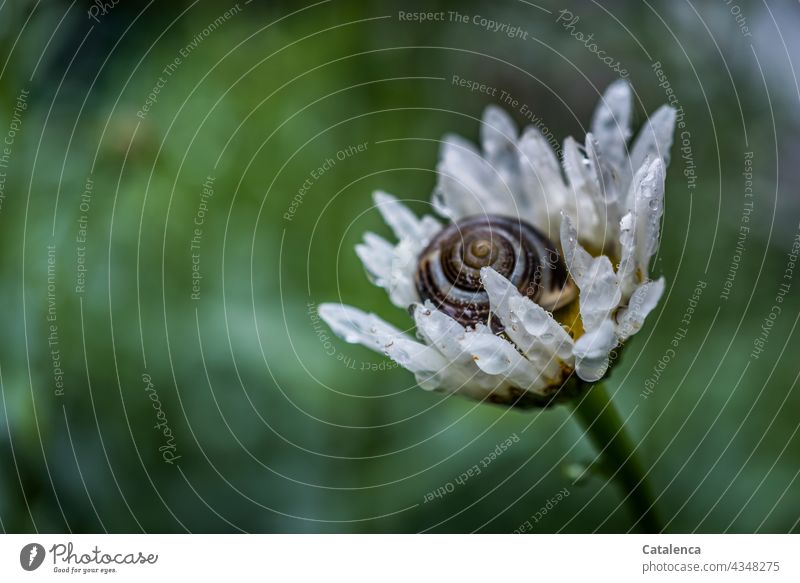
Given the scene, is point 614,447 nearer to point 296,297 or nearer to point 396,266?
point 396,266

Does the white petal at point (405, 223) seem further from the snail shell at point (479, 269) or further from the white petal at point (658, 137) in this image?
the white petal at point (658, 137)

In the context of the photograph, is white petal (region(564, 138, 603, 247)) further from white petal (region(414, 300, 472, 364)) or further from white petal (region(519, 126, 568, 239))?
white petal (region(414, 300, 472, 364))

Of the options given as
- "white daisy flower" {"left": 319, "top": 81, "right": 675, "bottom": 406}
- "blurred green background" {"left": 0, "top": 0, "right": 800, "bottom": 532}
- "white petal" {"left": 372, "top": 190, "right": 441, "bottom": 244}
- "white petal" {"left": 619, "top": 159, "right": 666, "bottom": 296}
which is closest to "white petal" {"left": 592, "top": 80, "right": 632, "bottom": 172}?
"white daisy flower" {"left": 319, "top": 81, "right": 675, "bottom": 406}

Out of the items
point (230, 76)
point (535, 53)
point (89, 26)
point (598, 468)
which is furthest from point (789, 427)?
point (89, 26)

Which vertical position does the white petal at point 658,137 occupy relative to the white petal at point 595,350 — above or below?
above

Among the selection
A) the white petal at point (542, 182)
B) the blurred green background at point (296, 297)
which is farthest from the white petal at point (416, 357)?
the blurred green background at point (296, 297)

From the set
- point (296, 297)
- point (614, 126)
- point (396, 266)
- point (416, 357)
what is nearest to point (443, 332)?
point (416, 357)

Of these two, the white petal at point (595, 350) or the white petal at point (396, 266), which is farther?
the white petal at point (396, 266)
